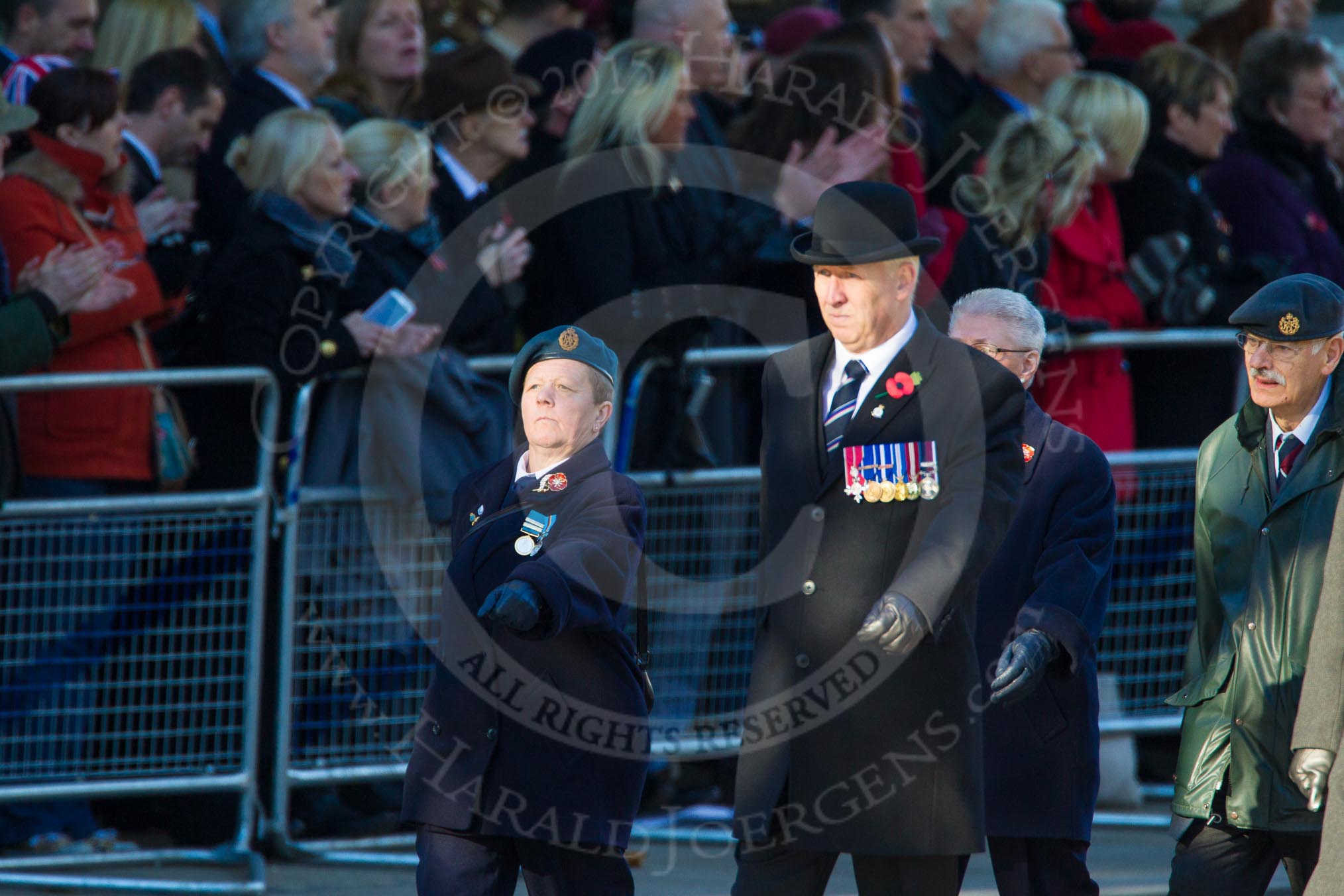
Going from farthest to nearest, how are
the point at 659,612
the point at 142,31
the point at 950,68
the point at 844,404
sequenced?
1. the point at 950,68
2. the point at 142,31
3. the point at 659,612
4. the point at 844,404

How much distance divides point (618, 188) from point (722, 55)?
1.54 m

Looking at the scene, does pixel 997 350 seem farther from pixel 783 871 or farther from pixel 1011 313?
pixel 783 871

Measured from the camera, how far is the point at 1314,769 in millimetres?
4273

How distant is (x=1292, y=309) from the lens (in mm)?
4949

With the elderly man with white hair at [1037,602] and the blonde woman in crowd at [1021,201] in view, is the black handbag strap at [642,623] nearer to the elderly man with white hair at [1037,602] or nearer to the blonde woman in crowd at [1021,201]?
the elderly man with white hair at [1037,602]

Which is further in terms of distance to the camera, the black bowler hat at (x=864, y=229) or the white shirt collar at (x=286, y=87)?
the white shirt collar at (x=286, y=87)

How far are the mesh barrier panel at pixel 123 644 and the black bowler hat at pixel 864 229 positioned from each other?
111 inches

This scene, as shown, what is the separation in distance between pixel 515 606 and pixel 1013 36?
5.12 meters

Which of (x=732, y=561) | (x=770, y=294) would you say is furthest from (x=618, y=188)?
(x=732, y=561)

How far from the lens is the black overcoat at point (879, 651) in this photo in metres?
4.43

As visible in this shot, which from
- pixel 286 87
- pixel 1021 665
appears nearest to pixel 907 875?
pixel 1021 665

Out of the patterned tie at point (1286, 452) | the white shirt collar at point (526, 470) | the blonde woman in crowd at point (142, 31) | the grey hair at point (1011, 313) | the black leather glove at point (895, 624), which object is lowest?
the black leather glove at point (895, 624)

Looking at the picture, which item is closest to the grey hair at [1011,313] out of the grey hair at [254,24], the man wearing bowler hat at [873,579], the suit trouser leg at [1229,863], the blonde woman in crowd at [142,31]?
the man wearing bowler hat at [873,579]

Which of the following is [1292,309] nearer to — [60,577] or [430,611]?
[430,611]
